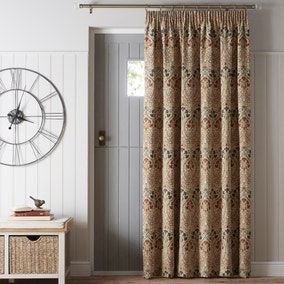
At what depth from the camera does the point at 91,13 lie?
4.24 metres

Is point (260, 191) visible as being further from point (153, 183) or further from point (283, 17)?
point (283, 17)

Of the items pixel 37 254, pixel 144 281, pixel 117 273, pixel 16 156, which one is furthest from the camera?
pixel 117 273

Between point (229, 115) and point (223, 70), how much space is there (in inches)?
13.9

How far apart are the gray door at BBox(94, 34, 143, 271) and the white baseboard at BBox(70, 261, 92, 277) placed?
12cm

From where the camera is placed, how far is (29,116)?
13.8 feet

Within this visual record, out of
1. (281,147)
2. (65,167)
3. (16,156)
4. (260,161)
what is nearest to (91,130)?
(65,167)

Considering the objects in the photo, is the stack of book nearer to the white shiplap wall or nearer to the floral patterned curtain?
the white shiplap wall

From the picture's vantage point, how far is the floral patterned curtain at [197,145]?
161 inches

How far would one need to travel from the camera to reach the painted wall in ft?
13.8

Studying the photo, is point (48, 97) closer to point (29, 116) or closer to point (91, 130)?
point (29, 116)

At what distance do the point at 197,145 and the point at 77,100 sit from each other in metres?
1.02

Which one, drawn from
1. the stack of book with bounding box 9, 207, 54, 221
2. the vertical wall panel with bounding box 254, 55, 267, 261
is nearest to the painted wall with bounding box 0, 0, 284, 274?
the vertical wall panel with bounding box 254, 55, 267, 261

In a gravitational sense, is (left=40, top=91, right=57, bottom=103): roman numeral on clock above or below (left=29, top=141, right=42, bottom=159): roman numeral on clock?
above

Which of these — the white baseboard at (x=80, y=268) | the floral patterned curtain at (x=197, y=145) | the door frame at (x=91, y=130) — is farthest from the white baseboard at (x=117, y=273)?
the floral patterned curtain at (x=197, y=145)
